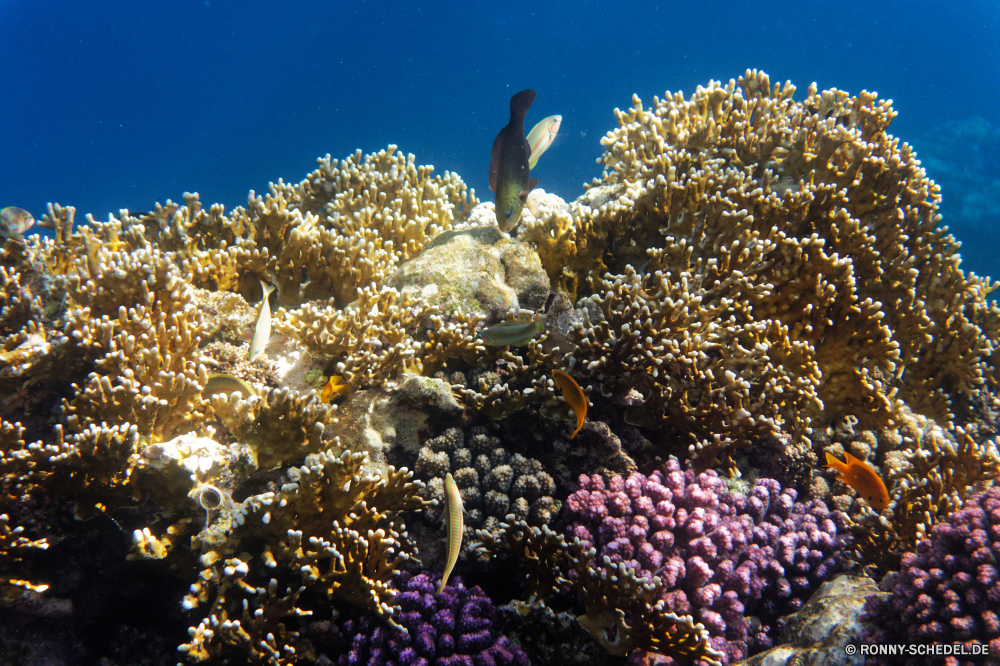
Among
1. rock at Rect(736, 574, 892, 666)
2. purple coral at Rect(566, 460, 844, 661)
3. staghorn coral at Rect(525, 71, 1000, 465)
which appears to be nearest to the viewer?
rock at Rect(736, 574, 892, 666)

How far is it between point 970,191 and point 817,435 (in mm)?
45355

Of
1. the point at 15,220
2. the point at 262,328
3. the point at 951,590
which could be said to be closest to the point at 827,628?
the point at 951,590

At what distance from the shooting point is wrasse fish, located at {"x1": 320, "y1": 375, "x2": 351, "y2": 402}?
3084 millimetres

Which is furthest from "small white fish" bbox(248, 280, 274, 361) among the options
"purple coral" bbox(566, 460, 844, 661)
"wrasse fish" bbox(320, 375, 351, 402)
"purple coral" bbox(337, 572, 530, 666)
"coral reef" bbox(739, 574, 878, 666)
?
"coral reef" bbox(739, 574, 878, 666)

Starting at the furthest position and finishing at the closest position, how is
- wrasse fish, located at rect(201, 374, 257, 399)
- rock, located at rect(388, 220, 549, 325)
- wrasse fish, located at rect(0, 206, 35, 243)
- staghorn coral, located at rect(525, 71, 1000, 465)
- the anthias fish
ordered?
wrasse fish, located at rect(0, 206, 35, 243)
rock, located at rect(388, 220, 549, 325)
staghorn coral, located at rect(525, 71, 1000, 465)
the anthias fish
wrasse fish, located at rect(201, 374, 257, 399)

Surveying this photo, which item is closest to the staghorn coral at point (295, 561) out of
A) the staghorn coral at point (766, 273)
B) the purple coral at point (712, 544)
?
the purple coral at point (712, 544)

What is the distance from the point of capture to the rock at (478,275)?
373 centimetres

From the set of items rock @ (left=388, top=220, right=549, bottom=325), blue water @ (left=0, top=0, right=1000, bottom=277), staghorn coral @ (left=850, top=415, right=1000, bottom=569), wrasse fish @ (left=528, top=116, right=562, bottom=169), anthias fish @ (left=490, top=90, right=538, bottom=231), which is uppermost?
blue water @ (left=0, top=0, right=1000, bottom=277)

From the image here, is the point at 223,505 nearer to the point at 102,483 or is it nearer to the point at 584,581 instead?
the point at 102,483

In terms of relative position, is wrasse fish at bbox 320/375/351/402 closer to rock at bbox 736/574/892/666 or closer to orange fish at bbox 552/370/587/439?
orange fish at bbox 552/370/587/439

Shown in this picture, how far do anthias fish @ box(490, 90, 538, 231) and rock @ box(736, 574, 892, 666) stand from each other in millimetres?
3489

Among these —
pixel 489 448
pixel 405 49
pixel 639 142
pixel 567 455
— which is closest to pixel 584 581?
pixel 567 455

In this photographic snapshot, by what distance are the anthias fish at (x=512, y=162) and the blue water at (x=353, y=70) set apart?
67830 millimetres

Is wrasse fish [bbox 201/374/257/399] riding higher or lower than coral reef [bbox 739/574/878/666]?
higher
